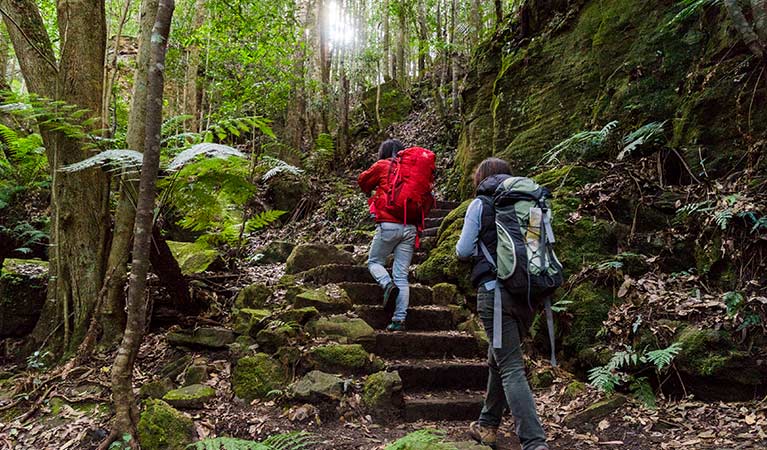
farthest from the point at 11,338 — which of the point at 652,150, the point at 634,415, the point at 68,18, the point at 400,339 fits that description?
the point at 652,150

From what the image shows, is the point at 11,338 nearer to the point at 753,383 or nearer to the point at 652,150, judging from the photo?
the point at 753,383

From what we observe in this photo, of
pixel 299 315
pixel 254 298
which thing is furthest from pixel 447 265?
pixel 254 298

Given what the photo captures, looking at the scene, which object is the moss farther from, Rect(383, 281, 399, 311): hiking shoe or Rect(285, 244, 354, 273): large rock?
Rect(285, 244, 354, 273): large rock

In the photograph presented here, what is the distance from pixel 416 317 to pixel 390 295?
1.60ft

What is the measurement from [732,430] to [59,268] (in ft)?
20.7

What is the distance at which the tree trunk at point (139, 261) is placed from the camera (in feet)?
10.9

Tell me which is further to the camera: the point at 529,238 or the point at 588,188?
the point at 588,188

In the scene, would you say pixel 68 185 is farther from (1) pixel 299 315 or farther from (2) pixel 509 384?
(2) pixel 509 384

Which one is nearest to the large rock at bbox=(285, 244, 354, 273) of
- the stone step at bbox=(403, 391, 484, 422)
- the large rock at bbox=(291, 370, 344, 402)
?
the large rock at bbox=(291, 370, 344, 402)

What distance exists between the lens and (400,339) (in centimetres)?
494

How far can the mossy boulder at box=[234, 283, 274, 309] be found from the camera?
5.32 meters

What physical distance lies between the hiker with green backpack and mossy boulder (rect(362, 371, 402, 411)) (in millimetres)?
896

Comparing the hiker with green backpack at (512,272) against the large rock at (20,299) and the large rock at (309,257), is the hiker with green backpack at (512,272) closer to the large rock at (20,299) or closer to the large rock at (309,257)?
the large rock at (309,257)

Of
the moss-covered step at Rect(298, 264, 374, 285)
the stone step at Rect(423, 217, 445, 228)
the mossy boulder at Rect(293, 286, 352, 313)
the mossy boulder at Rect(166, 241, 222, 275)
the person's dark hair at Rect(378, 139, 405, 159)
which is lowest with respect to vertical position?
the mossy boulder at Rect(293, 286, 352, 313)
